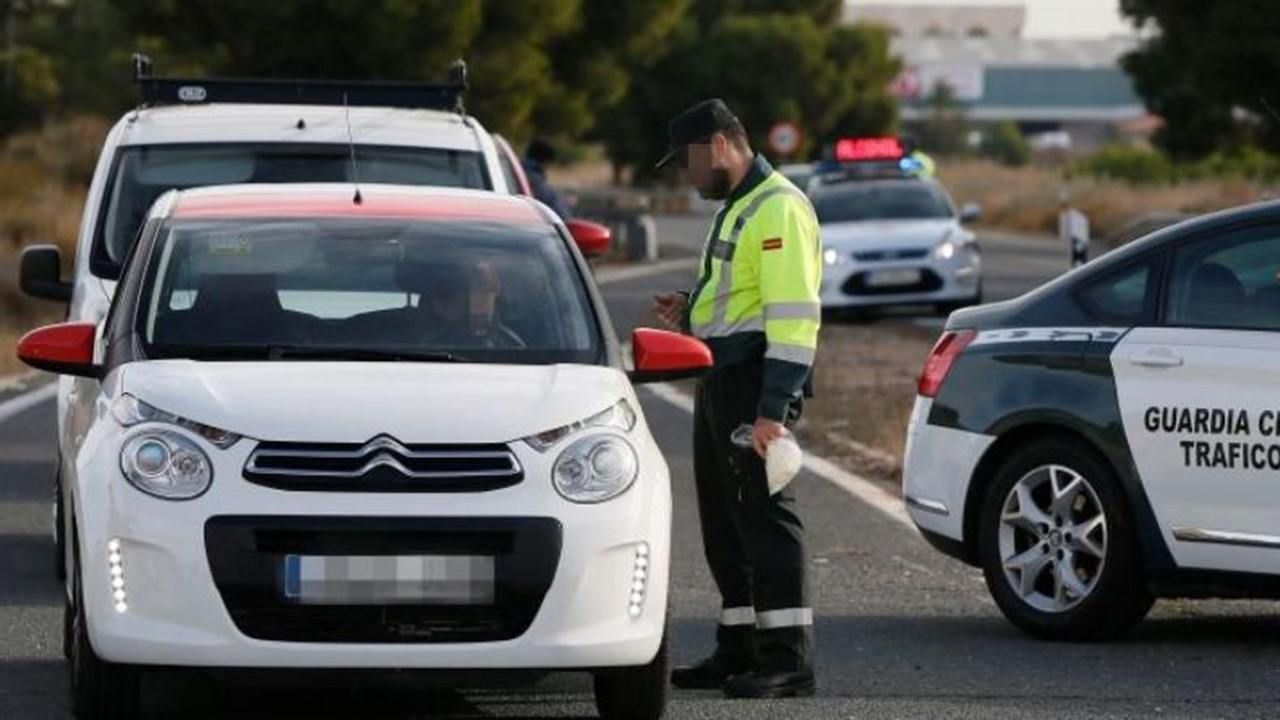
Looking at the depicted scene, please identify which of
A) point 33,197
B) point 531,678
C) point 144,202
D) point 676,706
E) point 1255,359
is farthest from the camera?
point 33,197

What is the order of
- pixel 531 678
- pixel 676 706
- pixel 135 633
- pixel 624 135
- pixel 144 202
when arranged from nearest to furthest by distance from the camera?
pixel 135 633 → pixel 531 678 → pixel 676 706 → pixel 144 202 → pixel 624 135

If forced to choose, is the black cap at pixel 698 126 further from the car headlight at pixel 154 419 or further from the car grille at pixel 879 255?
the car grille at pixel 879 255

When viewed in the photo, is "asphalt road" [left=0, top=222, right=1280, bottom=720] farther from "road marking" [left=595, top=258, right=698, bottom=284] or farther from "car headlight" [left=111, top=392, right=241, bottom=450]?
"road marking" [left=595, top=258, right=698, bottom=284]

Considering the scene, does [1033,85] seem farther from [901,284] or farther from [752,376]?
[752,376]

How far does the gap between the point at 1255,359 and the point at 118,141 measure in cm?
506

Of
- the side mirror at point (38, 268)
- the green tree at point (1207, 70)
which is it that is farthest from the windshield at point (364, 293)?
the green tree at point (1207, 70)

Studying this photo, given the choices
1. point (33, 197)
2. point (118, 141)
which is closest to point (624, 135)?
point (33, 197)

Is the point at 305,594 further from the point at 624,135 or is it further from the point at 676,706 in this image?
the point at 624,135

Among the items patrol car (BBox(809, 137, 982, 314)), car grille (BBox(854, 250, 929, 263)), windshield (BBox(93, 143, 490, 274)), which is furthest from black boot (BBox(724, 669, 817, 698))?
car grille (BBox(854, 250, 929, 263))

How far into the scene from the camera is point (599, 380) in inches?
334

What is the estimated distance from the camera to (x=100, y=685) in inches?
318

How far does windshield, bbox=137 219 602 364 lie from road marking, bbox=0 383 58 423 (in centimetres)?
999

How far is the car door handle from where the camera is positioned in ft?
32.7

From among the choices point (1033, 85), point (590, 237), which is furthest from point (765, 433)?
point (1033, 85)
